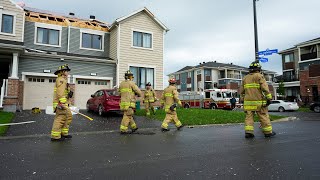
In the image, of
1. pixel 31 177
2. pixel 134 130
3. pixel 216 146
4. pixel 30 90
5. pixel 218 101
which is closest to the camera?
pixel 31 177

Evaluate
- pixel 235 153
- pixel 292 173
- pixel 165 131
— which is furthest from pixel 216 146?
pixel 165 131

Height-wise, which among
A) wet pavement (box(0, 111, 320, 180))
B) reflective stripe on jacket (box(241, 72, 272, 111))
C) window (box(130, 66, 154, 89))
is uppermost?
window (box(130, 66, 154, 89))

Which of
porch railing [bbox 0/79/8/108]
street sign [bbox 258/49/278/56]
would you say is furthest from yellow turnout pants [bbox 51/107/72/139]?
street sign [bbox 258/49/278/56]

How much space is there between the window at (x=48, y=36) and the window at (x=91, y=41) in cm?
203

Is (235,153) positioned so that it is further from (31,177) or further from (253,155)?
(31,177)

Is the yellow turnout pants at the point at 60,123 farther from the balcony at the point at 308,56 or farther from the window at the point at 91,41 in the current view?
the balcony at the point at 308,56

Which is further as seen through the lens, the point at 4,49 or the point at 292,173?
the point at 4,49

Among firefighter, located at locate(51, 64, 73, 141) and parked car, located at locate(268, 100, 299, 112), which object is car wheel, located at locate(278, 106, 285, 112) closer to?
parked car, located at locate(268, 100, 299, 112)

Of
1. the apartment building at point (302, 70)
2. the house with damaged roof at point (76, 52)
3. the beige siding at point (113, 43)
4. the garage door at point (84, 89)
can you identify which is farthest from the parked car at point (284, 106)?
the garage door at point (84, 89)

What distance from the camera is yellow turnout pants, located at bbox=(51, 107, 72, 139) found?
283 inches

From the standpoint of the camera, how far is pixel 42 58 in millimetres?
17891

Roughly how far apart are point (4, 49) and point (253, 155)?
1564cm

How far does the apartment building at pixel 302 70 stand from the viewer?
3641 centimetres

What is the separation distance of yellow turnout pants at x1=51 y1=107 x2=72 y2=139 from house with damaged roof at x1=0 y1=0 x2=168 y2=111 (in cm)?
947
